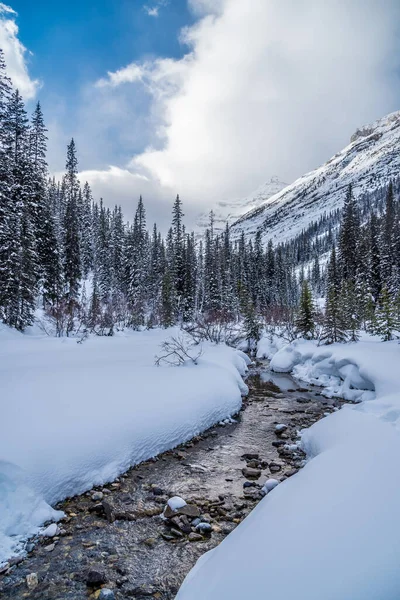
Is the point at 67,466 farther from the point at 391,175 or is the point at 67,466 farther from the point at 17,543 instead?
the point at 391,175

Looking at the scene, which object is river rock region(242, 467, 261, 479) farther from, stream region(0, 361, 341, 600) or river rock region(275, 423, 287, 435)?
river rock region(275, 423, 287, 435)

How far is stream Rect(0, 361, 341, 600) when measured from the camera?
4098 millimetres

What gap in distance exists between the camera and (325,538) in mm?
3205

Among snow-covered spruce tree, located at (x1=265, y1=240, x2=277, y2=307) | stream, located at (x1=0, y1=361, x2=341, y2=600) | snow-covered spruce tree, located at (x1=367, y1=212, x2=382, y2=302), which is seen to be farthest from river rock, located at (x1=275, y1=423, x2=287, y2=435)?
snow-covered spruce tree, located at (x1=265, y1=240, x2=277, y2=307)

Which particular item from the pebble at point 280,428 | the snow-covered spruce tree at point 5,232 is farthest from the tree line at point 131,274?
the pebble at point 280,428

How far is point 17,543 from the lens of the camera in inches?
180

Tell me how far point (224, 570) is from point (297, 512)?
3.98 ft

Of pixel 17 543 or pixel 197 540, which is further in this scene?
pixel 197 540

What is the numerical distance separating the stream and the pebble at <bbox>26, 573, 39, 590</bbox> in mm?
14

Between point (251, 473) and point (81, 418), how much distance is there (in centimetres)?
431

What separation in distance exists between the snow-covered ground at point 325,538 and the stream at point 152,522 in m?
0.88

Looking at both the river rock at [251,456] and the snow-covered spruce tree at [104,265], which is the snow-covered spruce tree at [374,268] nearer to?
the snow-covered spruce tree at [104,265]

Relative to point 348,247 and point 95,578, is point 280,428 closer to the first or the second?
point 95,578

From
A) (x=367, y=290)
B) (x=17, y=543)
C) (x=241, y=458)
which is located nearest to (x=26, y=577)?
(x=17, y=543)
